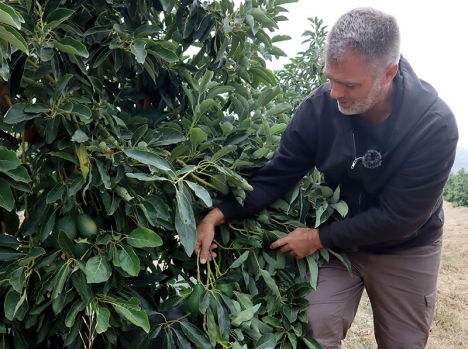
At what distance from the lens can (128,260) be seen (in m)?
0.99

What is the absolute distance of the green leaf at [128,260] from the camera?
975 millimetres

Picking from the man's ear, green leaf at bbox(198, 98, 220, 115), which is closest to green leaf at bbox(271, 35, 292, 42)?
the man's ear

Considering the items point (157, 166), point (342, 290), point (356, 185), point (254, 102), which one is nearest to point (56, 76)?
point (157, 166)

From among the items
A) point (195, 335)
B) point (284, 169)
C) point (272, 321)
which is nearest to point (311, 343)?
point (272, 321)

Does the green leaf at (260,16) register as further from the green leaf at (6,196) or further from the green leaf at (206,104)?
the green leaf at (6,196)

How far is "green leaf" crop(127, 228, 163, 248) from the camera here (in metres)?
1.01

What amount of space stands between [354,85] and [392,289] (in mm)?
880

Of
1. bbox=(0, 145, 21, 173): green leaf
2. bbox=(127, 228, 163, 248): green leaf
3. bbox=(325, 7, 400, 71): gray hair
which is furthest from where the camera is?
bbox=(325, 7, 400, 71): gray hair

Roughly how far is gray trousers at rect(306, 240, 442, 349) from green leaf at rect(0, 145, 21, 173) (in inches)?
46.9

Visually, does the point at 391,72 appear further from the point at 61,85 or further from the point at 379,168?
the point at 61,85

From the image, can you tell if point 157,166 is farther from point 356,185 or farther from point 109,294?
point 356,185

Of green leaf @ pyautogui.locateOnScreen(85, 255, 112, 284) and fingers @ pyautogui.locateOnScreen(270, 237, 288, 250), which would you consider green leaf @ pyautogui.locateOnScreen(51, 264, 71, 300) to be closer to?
green leaf @ pyautogui.locateOnScreen(85, 255, 112, 284)

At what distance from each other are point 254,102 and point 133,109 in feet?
1.37

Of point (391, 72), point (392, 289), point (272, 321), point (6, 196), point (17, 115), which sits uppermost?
point (391, 72)
